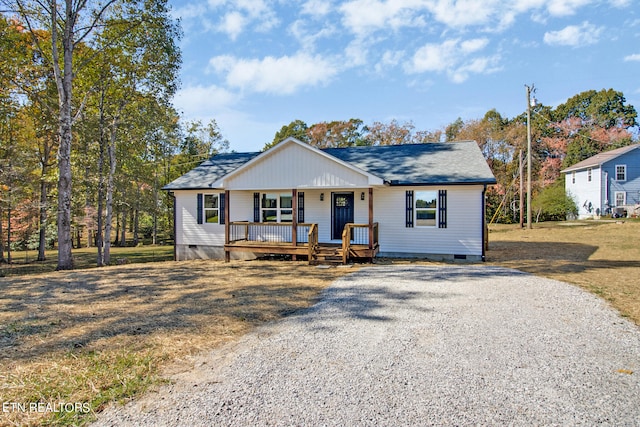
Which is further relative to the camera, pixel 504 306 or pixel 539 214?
pixel 539 214

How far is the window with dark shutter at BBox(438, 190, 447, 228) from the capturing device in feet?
41.5

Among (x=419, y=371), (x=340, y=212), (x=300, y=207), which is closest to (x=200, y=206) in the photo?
(x=300, y=207)

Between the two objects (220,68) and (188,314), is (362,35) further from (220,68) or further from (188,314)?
(188,314)

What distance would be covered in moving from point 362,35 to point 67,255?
13.8m

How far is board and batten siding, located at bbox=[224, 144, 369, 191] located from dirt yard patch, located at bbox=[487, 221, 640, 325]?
5.59 meters

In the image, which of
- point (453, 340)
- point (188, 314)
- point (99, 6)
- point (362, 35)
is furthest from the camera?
point (362, 35)

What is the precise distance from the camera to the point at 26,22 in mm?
13445

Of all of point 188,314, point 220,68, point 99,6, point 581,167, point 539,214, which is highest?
point 99,6

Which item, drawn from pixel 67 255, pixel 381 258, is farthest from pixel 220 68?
pixel 381 258

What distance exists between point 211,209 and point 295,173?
4620 mm

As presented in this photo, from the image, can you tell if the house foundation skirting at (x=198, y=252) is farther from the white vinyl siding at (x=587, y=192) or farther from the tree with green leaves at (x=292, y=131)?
the white vinyl siding at (x=587, y=192)

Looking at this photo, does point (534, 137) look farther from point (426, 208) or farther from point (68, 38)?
point (68, 38)

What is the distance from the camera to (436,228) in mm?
12805

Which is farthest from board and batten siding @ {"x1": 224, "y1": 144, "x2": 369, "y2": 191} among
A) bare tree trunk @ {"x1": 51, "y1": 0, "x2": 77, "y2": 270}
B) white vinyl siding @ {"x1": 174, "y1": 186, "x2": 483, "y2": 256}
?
bare tree trunk @ {"x1": 51, "y1": 0, "x2": 77, "y2": 270}
